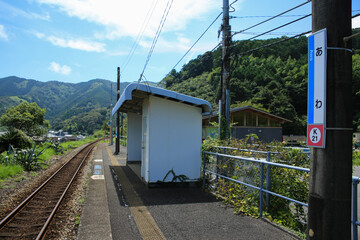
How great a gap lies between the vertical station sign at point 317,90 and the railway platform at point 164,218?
2.62 meters

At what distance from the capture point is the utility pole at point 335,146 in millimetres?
2221

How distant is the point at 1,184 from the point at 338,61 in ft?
34.2

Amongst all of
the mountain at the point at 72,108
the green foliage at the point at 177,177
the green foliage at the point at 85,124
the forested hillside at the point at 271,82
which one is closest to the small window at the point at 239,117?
the green foliage at the point at 177,177

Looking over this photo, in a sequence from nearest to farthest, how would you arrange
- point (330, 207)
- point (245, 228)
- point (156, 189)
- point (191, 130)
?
1. point (330, 207)
2. point (245, 228)
3. point (156, 189)
4. point (191, 130)

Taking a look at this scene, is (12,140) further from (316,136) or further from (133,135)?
(316,136)

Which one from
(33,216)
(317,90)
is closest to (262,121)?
(33,216)

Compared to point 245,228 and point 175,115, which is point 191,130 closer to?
point 175,115

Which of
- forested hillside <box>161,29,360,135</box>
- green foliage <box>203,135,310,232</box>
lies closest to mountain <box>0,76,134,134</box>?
forested hillside <box>161,29,360,135</box>

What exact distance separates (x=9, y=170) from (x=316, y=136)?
11.7m

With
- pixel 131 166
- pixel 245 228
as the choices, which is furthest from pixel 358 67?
pixel 245 228

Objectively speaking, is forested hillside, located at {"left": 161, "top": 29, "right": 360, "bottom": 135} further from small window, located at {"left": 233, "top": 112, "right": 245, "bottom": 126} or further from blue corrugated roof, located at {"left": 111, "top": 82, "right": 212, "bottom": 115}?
blue corrugated roof, located at {"left": 111, "top": 82, "right": 212, "bottom": 115}

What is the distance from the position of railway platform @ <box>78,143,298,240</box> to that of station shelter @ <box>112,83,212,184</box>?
1.99ft

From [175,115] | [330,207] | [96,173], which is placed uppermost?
[175,115]

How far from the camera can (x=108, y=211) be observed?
5.79m
